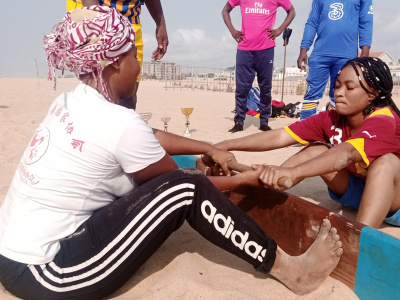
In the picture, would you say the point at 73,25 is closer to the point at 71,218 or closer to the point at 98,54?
the point at 98,54

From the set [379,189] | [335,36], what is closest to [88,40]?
[379,189]

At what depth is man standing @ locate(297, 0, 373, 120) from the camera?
14.5ft

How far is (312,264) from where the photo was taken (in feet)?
5.55

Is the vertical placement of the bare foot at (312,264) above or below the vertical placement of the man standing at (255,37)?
below

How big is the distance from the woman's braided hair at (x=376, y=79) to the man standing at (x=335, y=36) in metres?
2.45

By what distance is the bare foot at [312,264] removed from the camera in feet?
5.39

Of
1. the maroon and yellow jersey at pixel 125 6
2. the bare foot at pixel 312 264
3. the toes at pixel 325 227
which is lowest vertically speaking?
the bare foot at pixel 312 264

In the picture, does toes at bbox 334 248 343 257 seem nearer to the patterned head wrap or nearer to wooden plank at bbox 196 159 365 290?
wooden plank at bbox 196 159 365 290

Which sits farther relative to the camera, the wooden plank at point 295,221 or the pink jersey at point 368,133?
the pink jersey at point 368,133

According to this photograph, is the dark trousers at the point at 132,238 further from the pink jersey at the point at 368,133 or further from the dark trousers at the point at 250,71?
the dark trousers at the point at 250,71

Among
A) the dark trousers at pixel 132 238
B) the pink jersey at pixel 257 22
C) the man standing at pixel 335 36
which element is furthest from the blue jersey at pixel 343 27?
the dark trousers at pixel 132 238

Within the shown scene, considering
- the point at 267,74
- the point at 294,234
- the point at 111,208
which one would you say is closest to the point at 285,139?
the point at 294,234

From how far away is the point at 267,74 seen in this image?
18.9ft

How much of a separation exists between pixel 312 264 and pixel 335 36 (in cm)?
355
